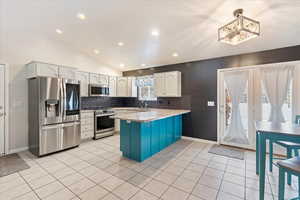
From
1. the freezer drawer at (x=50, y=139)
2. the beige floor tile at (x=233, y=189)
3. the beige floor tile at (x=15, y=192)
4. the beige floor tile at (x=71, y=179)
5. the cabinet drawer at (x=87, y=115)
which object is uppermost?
the cabinet drawer at (x=87, y=115)

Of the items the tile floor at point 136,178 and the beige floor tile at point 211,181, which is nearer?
the tile floor at point 136,178

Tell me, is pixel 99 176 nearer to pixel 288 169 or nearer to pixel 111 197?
pixel 111 197

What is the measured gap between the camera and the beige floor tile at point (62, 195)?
186 centimetres

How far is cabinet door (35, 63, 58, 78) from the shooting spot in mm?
3194

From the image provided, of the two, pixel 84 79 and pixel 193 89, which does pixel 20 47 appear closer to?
pixel 84 79

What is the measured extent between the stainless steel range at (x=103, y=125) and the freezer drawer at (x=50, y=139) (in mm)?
1161

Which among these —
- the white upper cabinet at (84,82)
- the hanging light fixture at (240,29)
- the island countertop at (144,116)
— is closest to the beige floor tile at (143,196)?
Answer: the island countertop at (144,116)

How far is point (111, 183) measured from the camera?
7.16ft

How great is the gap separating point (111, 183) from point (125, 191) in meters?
0.31

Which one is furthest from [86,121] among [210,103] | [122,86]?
[210,103]

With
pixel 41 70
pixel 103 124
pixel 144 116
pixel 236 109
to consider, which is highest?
pixel 41 70

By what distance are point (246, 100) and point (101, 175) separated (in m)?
3.82

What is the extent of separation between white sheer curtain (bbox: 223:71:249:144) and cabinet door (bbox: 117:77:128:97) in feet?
11.5

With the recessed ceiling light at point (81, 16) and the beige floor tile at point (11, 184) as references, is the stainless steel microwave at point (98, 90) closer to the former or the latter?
the recessed ceiling light at point (81, 16)
